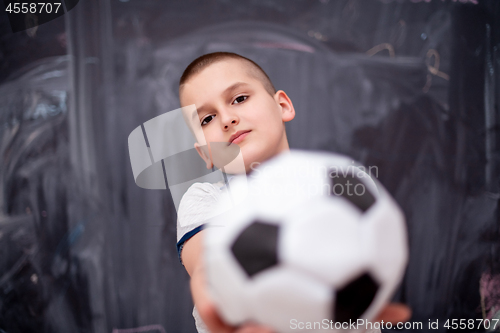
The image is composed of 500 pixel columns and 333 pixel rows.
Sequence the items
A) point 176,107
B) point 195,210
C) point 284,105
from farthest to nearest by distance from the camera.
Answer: point 176,107 < point 284,105 < point 195,210

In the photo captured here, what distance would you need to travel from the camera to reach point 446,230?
3.52 ft

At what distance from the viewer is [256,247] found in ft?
1.04

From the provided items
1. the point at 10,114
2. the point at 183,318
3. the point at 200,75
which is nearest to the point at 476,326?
the point at 183,318

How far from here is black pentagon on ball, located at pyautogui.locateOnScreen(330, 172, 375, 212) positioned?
33 centimetres

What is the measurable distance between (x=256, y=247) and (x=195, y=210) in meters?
0.24

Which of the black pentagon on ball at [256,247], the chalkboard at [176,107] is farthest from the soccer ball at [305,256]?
the chalkboard at [176,107]

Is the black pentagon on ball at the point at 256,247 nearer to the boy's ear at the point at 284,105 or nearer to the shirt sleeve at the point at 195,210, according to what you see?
the shirt sleeve at the point at 195,210

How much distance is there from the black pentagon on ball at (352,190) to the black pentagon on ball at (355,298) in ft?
0.25

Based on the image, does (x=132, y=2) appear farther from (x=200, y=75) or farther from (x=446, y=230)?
(x=446, y=230)

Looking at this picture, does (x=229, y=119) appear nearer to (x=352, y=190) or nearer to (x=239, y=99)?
(x=239, y=99)

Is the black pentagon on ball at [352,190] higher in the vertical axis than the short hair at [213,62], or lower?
lower

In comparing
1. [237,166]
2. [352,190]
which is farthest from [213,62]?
[352,190]

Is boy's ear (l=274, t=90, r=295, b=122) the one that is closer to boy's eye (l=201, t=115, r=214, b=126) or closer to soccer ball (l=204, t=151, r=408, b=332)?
boy's eye (l=201, t=115, r=214, b=126)

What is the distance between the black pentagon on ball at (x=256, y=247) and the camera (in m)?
0.31
